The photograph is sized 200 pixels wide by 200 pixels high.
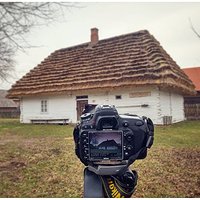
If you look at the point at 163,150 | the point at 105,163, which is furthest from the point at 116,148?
the point at 163,150

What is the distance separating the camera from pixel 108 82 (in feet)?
19.1

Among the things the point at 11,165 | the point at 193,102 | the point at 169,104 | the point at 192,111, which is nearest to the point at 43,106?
the point at 169,104

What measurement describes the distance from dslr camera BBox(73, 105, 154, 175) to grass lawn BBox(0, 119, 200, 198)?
4.38ft

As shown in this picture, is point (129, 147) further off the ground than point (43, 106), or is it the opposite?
point (43, 106)

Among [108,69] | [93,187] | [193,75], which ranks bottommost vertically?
[93,187]

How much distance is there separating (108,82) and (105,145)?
500 cm

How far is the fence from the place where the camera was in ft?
13.7

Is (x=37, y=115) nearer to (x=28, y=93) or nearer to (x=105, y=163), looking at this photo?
(x=28, y=93)

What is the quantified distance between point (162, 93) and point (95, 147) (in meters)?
4.80

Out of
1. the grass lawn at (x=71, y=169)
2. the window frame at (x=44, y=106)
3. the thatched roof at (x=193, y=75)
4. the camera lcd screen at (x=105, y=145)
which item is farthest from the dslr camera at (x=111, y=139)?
the window frame at (x=44, y=106)

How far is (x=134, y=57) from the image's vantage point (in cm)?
612

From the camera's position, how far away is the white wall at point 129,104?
5.02 metres

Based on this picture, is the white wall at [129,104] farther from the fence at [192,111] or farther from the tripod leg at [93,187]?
the tripod leg at [93,187]

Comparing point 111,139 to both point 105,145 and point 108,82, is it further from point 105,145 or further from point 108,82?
point 108,82
